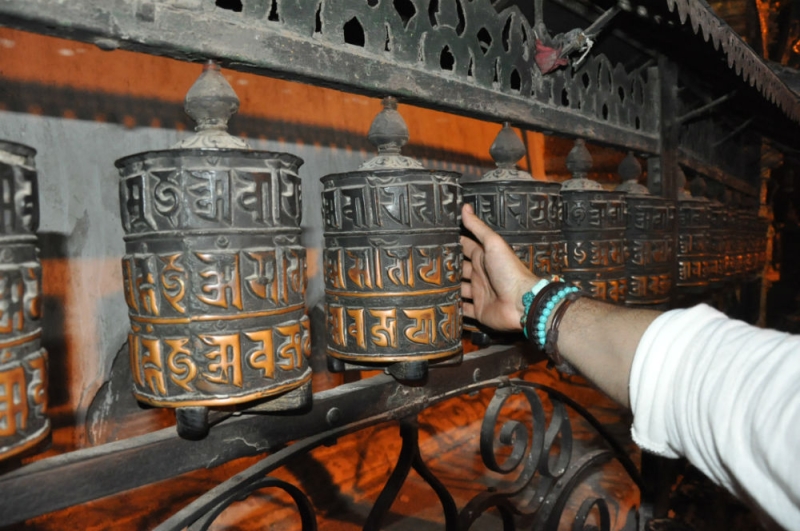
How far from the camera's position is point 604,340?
891 mm

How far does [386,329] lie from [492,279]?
36cm

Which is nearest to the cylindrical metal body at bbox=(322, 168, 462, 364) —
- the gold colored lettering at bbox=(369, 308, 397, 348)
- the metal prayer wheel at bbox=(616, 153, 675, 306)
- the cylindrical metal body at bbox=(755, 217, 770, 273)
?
the gold colored lettering at bbox=(369, 308, 397, 348)

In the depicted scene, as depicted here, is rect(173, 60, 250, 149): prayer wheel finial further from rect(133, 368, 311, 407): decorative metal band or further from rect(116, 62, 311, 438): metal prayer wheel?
rect(133, 368, 311, 407): decorative metal band

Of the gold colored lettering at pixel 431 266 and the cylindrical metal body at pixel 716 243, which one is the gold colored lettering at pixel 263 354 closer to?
the gold colored lettering at pixel 431 266

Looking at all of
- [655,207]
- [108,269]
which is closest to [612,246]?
[655,207]

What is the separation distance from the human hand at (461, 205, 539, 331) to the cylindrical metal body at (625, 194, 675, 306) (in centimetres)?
46

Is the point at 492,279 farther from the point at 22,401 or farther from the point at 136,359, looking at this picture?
the point at 22,401

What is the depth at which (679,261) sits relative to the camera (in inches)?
69.6

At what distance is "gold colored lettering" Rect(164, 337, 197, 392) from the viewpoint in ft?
2.11

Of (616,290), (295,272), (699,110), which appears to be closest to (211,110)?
(295,272)

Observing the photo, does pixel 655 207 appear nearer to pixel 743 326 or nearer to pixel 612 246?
pixel 612 246

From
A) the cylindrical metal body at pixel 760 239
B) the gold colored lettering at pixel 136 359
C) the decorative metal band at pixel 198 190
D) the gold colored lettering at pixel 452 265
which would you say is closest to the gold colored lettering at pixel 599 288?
the gold colored lettering at pixel 452 265

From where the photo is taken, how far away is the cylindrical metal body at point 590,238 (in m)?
1.28

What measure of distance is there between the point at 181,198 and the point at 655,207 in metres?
1.27
